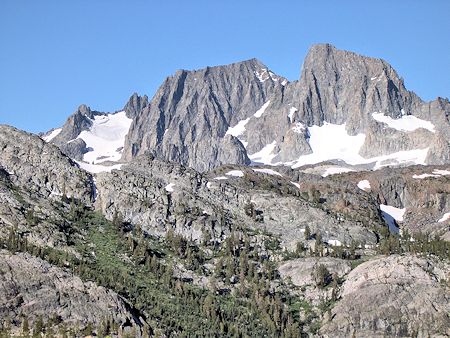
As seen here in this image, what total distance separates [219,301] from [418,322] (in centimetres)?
4969

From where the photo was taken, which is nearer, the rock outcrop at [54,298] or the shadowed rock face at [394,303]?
the rock outcrop at [54,298]

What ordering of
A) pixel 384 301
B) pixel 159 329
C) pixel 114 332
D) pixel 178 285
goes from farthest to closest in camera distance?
1. pixel 178 285
2. pixel 384 301
3. pixel 159 329
4. pixel 114 332

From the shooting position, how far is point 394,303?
185000 millimetres

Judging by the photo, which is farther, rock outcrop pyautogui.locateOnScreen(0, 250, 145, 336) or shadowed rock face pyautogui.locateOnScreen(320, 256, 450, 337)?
shadowed rock face pyautogui.locateOnScreen(320, 256, 450, 337)

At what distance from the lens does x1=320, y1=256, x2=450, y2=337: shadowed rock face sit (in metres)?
179

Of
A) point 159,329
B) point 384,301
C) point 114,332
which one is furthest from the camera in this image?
point 384,301

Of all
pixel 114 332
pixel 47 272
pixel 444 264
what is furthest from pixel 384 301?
pixel 47 272

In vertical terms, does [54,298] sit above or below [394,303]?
below

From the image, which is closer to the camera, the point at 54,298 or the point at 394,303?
the point at 54,298

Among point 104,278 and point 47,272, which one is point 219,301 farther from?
point 47,272

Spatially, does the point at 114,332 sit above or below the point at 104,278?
below

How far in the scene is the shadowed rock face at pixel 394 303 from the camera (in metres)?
179

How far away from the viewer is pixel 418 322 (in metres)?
180

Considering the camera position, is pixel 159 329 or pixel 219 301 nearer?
pixel 159 329
